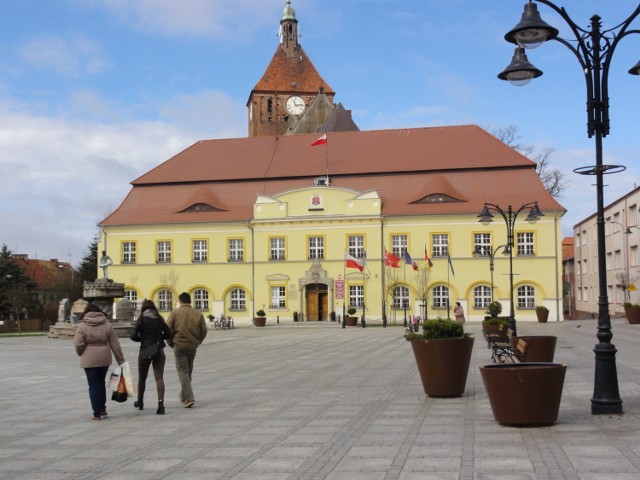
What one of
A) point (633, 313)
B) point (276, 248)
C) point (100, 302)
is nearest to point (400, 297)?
point (276, 248)

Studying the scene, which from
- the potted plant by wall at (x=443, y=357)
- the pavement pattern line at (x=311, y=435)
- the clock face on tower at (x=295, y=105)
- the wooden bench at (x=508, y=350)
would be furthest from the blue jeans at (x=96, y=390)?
the clock face on tower at (x=295, y=105)

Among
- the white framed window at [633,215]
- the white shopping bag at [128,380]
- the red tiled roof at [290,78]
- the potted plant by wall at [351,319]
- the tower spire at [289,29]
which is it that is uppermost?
the tower spire at [289,29]

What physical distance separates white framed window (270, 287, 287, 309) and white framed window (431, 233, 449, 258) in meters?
11.2

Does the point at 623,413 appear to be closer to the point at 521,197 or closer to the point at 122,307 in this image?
the point at 122,307

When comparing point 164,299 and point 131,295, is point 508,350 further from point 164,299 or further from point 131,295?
point 131,295

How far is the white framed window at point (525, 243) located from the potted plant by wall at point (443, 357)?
4414 centimetres

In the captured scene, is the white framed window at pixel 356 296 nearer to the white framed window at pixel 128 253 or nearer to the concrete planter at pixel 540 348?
the white framed window at pixel 128 253

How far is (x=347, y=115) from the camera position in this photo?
74.3 m

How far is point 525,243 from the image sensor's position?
55.7 meters

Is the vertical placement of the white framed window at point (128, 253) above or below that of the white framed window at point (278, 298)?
above

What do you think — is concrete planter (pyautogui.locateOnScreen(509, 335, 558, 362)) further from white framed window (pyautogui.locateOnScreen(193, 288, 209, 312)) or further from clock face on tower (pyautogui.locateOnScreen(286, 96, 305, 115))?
clock face on tower (pyautogui.locateOnScreen(286, 96, 305, 115))

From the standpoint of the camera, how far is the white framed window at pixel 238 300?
59.7 meters

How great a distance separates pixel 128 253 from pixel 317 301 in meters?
15.2

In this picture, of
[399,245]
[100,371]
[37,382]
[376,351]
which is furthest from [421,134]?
[100,371]
